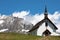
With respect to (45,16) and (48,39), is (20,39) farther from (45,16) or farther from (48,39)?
(45,16)

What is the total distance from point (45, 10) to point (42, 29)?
28.2ft

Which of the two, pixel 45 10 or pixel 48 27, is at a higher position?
pixel 45 10

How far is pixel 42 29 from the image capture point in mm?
97625

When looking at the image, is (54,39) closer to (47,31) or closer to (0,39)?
(0,39)

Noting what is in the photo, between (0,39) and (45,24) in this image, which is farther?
(45,24)

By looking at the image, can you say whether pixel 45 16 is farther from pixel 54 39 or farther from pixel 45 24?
pixel 54 39

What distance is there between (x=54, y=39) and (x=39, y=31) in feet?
170

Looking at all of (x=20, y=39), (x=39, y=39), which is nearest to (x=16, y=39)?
(x=20, y=39)

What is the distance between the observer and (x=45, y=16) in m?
99.2

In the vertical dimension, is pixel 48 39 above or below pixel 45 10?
below

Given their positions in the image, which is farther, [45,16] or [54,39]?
[45,16]

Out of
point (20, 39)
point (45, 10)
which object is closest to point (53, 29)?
point (45, 10)

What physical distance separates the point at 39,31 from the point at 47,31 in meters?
2.85

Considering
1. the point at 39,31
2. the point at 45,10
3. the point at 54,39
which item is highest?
the point at 45,10
